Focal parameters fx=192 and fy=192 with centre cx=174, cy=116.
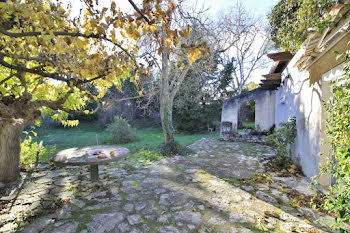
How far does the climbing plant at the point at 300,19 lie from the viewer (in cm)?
296

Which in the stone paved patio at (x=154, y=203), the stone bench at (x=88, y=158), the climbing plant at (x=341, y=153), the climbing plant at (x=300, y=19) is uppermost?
the climbing plant at (x=300, y=19)

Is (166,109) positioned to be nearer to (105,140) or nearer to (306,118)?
(306,118)

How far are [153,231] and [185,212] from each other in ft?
2.13

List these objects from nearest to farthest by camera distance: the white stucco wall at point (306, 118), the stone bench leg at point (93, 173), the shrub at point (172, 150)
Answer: the white stucco wall at point (306, 118) → the stone bench leg at point (93, 173) → the shrub at point (172, 150)

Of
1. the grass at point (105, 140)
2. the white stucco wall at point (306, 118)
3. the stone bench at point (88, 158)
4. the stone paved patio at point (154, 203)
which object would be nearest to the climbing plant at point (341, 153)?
the stone paved patio at point (154, 203)

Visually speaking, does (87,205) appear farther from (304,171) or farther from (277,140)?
(277,140)

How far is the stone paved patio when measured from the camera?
269 cm

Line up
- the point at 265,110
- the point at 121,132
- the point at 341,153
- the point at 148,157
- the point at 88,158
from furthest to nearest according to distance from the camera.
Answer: the point at 121,132 < the point at 265,110 < the point at 148,157 < the point at 88,158 < the point at 341,153

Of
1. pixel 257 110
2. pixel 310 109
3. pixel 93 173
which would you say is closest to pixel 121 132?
pixel 93 173

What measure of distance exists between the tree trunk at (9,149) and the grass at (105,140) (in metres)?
2.07

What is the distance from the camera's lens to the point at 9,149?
4227 mm

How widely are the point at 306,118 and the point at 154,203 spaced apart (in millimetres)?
4020

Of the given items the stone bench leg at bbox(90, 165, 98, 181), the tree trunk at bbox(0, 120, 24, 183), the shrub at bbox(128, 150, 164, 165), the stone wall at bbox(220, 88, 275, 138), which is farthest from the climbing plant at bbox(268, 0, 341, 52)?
the tree trunk at bbox(0, 120, 24, 183)

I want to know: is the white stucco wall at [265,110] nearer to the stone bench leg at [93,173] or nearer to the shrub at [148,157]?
the shrub at [148,157]
